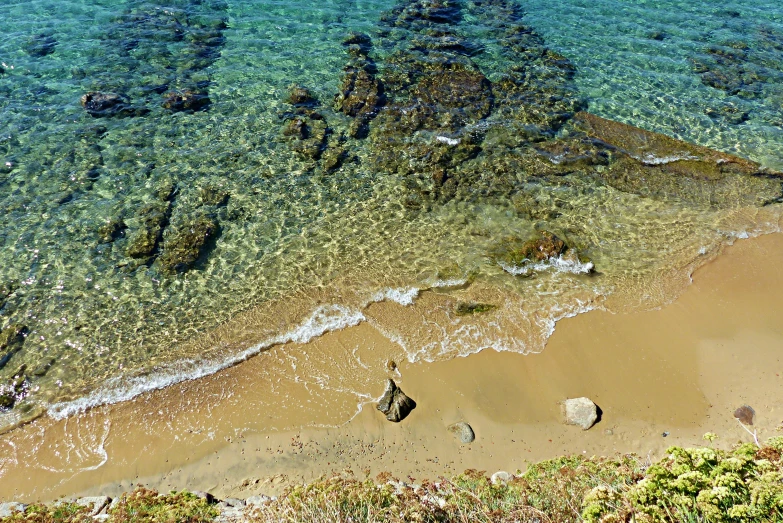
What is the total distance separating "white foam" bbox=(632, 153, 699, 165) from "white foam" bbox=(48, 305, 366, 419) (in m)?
13.8

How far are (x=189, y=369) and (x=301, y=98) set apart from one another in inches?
535

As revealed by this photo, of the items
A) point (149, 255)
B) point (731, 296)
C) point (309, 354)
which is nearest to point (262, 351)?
point (309, 354)

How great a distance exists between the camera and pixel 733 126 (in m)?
20.0

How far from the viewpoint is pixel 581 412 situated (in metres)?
10.9

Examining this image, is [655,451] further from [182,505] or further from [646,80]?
[646,80]

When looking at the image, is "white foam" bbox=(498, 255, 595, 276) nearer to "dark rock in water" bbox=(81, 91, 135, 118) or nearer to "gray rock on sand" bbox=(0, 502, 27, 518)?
"gray rock on sand" bbox=(0, 502, 27, 518)

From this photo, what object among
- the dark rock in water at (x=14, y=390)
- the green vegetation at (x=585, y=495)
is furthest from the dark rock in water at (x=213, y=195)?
the green vegetation at (x=585, y=495)

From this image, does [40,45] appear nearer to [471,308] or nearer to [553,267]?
[471,308]

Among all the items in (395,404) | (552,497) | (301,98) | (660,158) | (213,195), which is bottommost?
(395,404)

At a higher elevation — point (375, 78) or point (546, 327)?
point (375, 78)

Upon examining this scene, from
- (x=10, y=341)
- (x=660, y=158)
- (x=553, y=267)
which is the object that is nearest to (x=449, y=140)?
(x=553, y=267)

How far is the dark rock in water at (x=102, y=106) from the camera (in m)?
19.3

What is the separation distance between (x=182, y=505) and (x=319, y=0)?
95.6 feet

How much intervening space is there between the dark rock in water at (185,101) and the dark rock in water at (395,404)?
1608 centimetres
